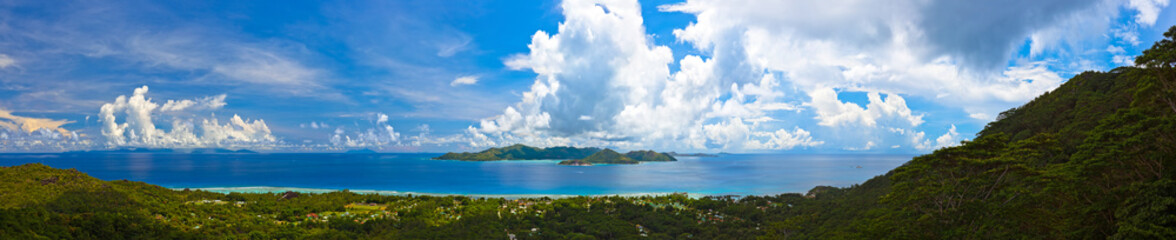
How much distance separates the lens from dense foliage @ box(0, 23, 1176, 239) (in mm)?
16250

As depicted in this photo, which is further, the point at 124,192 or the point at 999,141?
the point at 124,192

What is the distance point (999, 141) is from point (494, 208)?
48.9 m

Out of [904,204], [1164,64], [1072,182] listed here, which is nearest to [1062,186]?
[1072,182]

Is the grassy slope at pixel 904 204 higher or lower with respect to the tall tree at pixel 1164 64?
lower

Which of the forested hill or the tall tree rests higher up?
the tall tree

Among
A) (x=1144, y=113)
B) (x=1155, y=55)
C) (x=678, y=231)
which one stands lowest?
(x=678, y=231)

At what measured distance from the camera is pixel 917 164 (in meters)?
24.2

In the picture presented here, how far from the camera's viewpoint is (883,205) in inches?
1650

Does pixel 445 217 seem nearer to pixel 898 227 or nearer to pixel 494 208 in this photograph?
pixel 494 208

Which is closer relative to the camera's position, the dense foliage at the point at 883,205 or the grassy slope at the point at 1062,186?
the grassy slope at the point at 1062,186

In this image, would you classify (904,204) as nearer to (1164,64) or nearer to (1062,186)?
(1062,186)

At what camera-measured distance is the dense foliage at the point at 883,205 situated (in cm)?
1625

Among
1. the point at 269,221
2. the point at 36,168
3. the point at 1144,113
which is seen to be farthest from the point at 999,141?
the point at 36,168

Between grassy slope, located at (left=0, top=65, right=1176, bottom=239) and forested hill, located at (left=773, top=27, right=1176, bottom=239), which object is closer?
forested hill, located at (left=773, top=27, right=1176, bottom=239)
